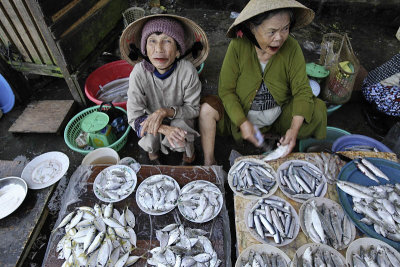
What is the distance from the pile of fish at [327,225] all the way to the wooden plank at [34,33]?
4.21m

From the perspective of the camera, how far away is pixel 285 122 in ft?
9.64

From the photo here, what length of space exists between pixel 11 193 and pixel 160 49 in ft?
7.33

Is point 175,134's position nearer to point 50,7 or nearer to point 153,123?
point 153,123

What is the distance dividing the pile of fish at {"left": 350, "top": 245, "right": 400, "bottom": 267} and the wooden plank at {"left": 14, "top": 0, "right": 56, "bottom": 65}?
4638mm

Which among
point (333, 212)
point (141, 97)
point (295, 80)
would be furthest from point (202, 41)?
point (333, 212)

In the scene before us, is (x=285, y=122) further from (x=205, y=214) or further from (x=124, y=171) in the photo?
(x=124, y=171)

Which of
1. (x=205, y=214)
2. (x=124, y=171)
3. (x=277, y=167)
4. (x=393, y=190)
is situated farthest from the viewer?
(x=124, y=171)

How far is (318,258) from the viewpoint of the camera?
1.71 meters

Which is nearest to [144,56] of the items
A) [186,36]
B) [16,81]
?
[186,36]

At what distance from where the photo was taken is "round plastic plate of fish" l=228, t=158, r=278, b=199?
212cm

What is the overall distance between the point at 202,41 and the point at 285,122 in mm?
1418

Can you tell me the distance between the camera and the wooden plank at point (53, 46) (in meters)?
3.01

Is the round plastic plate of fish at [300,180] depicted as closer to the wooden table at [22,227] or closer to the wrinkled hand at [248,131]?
the wrinkled hand at [248,131]

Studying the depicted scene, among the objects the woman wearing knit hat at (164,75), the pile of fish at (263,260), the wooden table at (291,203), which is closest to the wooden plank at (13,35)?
the woman wearing knit hat at (164,75)
